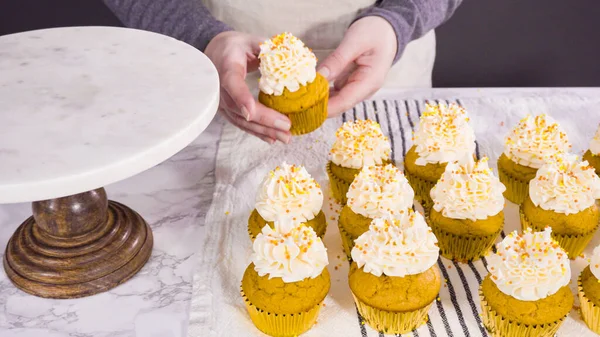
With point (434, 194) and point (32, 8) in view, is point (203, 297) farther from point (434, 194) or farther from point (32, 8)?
point (32, 8)

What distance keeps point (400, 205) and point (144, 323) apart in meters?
0.65

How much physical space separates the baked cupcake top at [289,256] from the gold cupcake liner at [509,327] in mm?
367

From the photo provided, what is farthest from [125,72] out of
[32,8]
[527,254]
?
[32,8]

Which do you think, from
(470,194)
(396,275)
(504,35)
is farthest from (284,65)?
(504,35)

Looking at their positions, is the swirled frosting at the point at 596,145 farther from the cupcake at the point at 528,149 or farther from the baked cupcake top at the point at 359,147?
the baked cupcake top at the point at 359,147

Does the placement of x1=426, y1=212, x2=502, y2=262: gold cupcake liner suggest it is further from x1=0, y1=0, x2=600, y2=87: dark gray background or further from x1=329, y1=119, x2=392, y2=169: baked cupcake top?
x1=0, y1=0, x2=600, y2=87: dark gray background

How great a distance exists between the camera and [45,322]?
5.12ft

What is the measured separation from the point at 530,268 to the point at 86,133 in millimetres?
930

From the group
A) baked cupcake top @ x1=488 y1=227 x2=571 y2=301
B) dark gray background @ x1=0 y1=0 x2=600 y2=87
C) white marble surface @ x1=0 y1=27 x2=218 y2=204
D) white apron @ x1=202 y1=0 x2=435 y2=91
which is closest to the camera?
white marble surface @ x1=0 y1=27 x2=218 y2=204

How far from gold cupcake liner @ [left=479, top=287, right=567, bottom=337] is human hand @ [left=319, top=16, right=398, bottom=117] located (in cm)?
80

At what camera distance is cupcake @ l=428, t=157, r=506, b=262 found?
1.72m

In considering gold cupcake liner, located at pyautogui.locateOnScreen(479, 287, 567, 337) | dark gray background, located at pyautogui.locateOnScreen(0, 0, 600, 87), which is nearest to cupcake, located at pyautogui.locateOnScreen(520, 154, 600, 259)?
gold cupcake liner, located at pyautogui.locateOnScreen(479, 287, 567, 337)

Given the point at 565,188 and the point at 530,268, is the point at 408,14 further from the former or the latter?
the point at 530,268

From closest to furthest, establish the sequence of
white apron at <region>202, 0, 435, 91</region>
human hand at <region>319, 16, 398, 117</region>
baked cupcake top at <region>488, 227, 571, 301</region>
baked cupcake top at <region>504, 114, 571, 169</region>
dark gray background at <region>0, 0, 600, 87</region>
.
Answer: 1. baked cupcake top at <region>488, 227, 571, 301</region>
2. baked cupcake top at <region>504, 114, 571, 169</region>
3. human hand at <region>319, 16, 398, 117</region>
4. white apron at <region>202, 0, 435, 91</region>
5. dark gray background at <region>0, 0, 600, 87</region>
